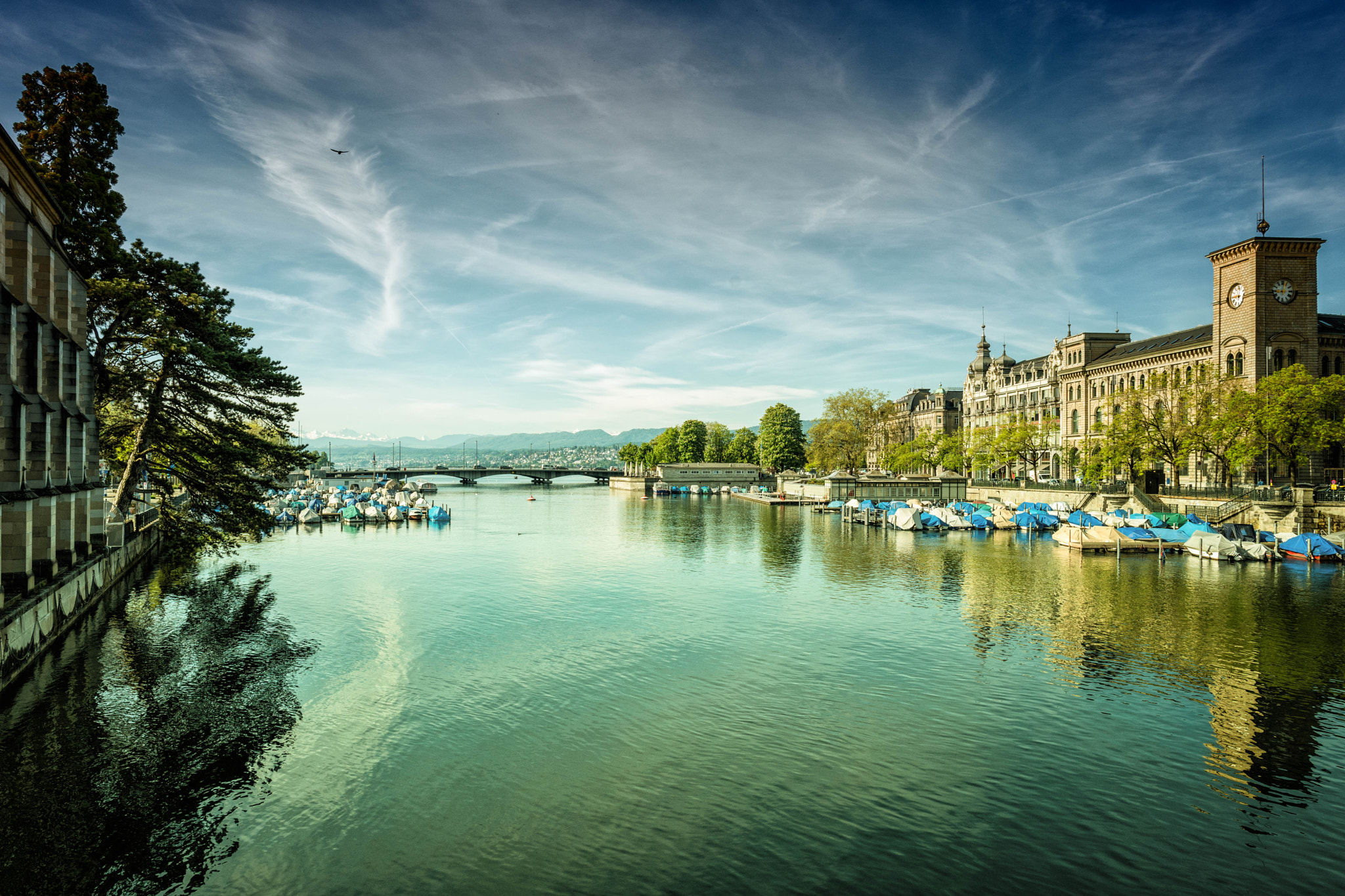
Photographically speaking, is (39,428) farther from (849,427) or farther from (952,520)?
(849,427)

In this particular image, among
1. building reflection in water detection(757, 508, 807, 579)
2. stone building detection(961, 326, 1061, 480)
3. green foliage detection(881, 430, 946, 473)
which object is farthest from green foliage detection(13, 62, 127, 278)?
green foliage detection(881, 430, 946, 473)

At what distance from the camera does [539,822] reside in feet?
54.2

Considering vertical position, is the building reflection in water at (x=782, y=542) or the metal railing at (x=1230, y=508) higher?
the metal railing at (x=1230, y=508)

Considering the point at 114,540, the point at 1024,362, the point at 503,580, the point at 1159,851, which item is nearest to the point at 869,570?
the point at 503,580

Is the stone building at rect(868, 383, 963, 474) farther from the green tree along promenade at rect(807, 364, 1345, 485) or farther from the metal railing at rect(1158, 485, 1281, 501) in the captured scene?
the metal railing at rect(1158, 485, 1281, 501)

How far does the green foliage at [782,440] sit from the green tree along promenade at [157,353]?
506 feet

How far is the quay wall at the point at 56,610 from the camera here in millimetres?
24766

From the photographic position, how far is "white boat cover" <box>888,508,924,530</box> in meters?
86.2

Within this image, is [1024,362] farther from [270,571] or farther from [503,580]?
[270,571]

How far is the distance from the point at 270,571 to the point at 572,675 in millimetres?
37096

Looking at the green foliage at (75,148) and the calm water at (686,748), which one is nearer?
the calm water at (686,748)

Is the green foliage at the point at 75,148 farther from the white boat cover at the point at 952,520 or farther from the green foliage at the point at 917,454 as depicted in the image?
the green foliage at the point at 917,454

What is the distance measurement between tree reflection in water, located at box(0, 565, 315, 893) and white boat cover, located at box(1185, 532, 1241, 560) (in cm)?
6584

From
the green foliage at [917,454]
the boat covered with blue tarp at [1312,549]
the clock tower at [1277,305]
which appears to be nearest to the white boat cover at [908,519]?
the boat covered with blue tarp at [1312,549]
